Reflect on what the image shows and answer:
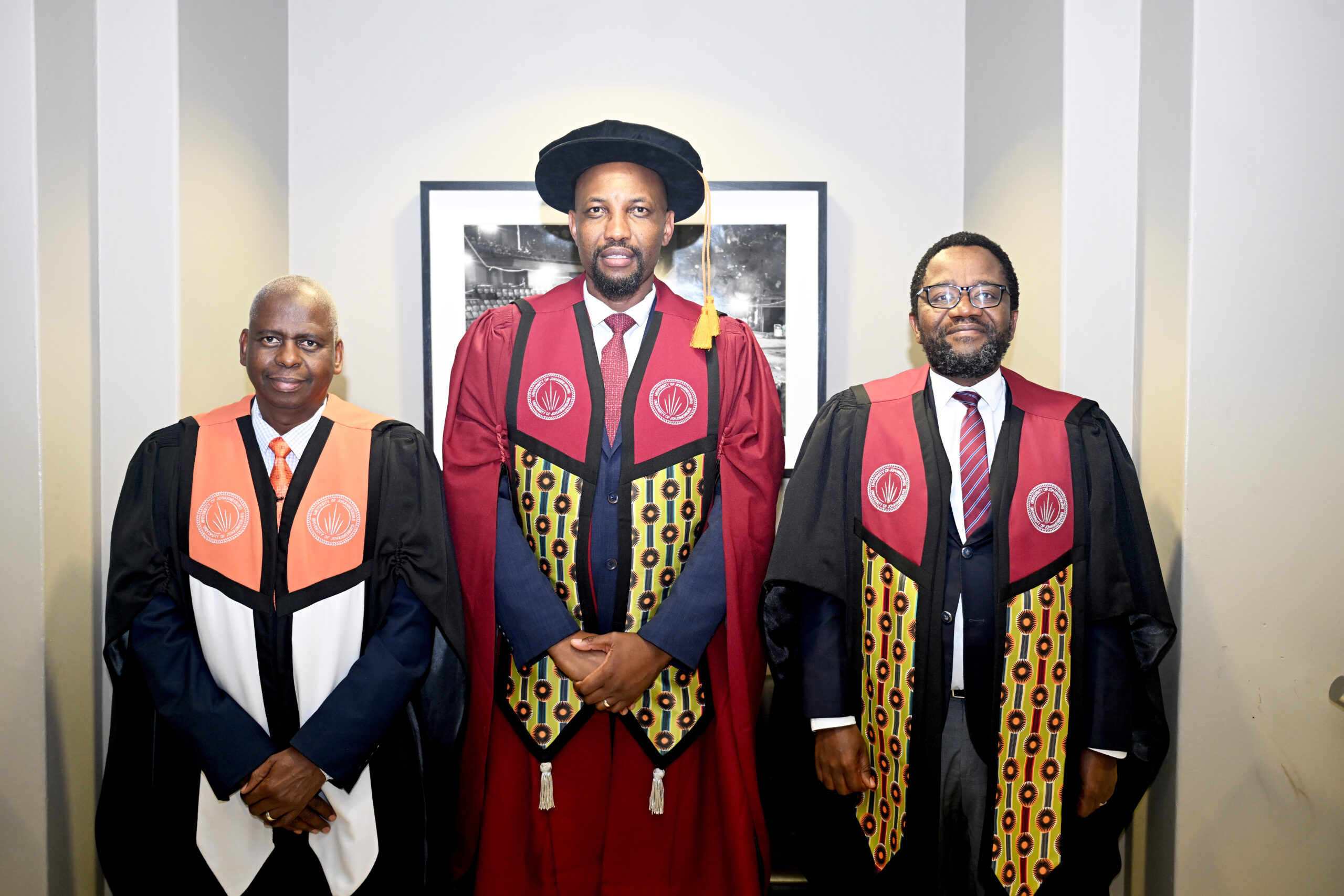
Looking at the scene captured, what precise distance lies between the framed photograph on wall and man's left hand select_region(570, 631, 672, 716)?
3.88 ft

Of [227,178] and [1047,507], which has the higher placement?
[227,178]

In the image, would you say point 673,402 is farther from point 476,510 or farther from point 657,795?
point 657,795

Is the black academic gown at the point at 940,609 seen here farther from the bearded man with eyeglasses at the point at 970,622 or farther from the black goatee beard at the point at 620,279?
the black goatee beard at the point at 620,279

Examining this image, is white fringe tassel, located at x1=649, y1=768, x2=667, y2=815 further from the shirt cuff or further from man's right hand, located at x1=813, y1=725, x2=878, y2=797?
the shirt cuff

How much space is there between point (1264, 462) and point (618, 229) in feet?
Answer: 5.70

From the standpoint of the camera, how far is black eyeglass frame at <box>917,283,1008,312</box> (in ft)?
6.68

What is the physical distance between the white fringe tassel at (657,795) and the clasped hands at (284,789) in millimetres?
766

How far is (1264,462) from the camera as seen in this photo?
7.11ft

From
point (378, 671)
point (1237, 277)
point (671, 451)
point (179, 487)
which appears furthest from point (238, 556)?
point (1237, 277)

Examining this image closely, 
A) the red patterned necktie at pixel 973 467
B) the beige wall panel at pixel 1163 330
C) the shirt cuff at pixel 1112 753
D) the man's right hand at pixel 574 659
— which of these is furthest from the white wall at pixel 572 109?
the shirt cuff at pixel 1112 753

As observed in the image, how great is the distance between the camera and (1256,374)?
2.17 m

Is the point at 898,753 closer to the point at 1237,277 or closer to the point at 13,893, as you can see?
the point at 1237,277

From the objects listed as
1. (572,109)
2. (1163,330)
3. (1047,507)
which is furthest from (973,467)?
(572,109)

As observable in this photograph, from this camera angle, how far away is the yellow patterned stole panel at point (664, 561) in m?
2.12
